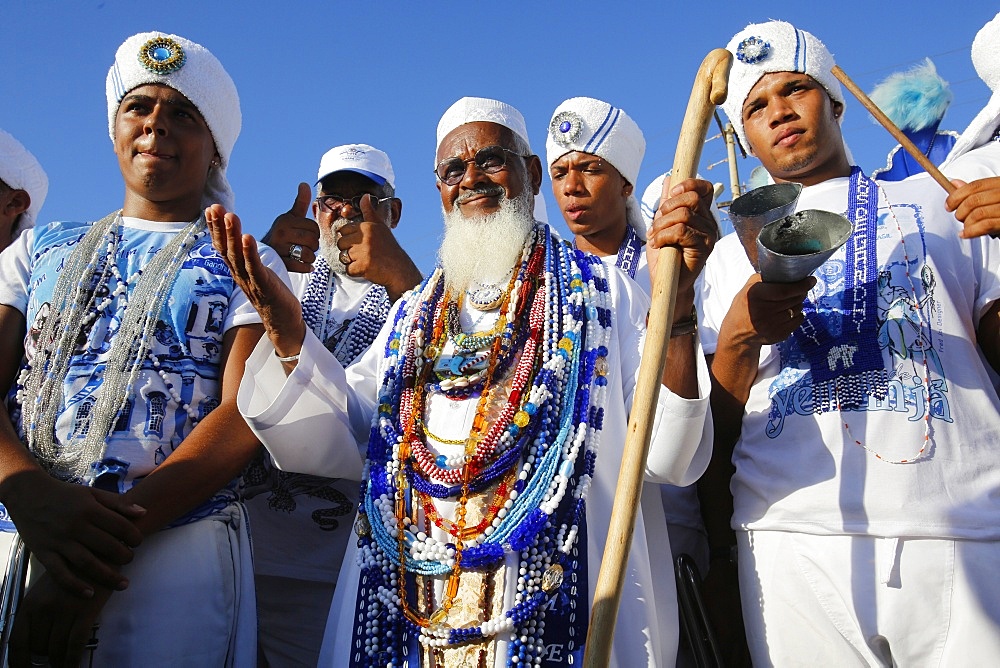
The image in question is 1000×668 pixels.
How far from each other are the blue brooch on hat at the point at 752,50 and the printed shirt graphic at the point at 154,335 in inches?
80.4

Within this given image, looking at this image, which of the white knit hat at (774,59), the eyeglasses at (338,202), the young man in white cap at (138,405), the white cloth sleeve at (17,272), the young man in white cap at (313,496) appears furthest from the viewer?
the eyeglasses at (338,202)

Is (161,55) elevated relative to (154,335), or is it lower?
elevated

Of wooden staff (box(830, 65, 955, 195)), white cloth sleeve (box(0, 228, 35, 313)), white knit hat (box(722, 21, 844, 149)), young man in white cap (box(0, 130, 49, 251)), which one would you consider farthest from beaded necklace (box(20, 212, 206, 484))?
wooden staff (box(830, 65, 955, 195))

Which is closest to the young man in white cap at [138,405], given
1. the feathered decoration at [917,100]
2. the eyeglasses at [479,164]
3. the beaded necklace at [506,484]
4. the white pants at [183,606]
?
the white pants at [183,606]

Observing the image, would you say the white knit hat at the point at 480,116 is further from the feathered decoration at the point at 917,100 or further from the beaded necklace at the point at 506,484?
the feathered decoration at the point at 917,100

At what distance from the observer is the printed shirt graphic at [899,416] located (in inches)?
109

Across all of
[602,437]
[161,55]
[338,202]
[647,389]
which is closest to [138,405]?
[161,55]

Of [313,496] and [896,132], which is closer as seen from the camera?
[896,132]

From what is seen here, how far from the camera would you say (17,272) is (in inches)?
139

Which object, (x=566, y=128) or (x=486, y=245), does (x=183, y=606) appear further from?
(x=566, y=128)

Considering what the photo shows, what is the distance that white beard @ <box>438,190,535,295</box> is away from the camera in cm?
367

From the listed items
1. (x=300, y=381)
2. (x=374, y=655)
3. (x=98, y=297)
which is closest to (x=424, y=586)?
(x=374, y=655)

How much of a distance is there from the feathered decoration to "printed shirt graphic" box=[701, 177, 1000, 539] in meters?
3.12

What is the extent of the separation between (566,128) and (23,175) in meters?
3.03
